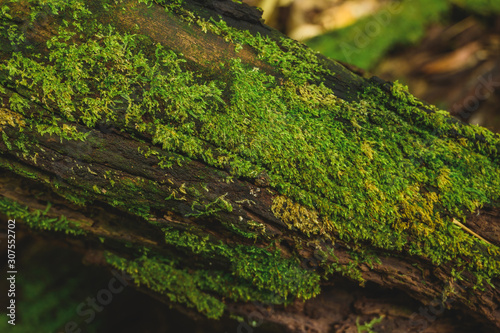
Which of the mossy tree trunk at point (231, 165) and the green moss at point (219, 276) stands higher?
the mossy tree trunk at point (231, 165)

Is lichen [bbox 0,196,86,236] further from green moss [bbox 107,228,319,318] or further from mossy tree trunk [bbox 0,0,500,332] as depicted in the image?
green moss [bbox 107,228,319,318]

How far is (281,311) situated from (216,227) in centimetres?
95

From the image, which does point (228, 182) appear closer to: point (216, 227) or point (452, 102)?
point (216, 227)

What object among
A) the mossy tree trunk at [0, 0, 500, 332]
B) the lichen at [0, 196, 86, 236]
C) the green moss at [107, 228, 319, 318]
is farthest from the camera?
the green moss at [107, 228, 319, 318]

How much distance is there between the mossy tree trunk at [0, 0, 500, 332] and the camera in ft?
5.67

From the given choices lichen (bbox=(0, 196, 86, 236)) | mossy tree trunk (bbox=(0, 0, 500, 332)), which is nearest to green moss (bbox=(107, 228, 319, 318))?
mossy tree trunk (bbox=(0, 0, 500, 332))

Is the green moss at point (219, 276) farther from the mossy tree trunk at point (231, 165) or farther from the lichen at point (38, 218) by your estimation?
the lichen at point (38, 218)

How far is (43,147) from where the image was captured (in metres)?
1.67

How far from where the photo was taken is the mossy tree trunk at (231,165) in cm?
173

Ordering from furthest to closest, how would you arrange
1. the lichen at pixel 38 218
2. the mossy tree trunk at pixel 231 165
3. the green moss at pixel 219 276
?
the green moss at pixel 219 276
the lichen at pixel 38 218
the mossy tree trunk at pixel 231 165

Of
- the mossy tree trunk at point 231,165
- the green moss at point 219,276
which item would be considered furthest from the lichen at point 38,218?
Answer: the green moss at point 219,276

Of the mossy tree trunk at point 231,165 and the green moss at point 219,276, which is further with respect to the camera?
the green moss at point 219,276

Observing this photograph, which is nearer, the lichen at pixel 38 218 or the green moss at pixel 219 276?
the lichen at pixel 38 218

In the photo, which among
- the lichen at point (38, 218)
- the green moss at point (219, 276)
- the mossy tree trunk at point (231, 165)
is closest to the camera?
the mossy tree trunk at point (231, 165)
